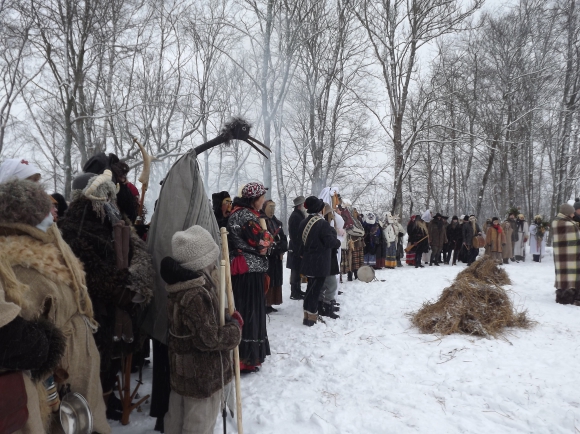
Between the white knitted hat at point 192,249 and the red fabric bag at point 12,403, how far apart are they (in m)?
1.07

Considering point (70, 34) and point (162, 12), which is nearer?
point (70, 34)

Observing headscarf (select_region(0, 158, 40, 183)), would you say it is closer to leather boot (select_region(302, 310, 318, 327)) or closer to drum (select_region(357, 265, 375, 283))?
leather boot (select_region(302, 310, 318, 327))

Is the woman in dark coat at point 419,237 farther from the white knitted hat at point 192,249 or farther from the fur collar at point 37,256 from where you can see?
the fur collar at point 37,256

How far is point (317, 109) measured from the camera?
1727cm

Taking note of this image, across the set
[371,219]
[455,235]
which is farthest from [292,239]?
[455,235]

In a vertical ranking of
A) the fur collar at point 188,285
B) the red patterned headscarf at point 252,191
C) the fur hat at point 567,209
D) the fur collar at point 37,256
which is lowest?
the fur collar at point 188,285

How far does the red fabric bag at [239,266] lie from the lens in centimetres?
413

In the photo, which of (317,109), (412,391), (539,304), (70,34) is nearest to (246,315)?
(412,391)

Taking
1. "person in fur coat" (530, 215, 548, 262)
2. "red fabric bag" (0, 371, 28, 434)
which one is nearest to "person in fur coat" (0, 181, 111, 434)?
"red fabric bag" (0, 371, 28, 434)

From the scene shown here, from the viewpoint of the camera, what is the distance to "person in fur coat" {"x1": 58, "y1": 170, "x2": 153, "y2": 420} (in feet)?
8.59

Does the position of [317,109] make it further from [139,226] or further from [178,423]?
[178,423]

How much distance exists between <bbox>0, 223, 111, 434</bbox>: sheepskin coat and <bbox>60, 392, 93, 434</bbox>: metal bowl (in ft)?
0.46

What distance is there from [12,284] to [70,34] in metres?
10.8

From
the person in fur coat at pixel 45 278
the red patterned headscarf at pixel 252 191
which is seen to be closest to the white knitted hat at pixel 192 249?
the person in fur coat at pixel 45 278
